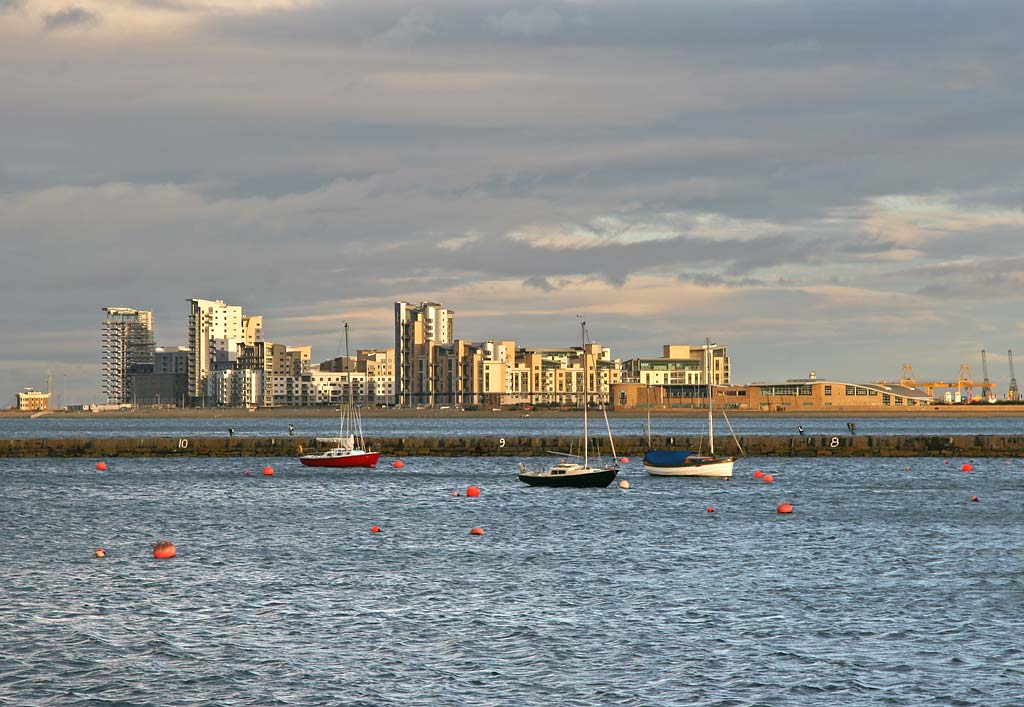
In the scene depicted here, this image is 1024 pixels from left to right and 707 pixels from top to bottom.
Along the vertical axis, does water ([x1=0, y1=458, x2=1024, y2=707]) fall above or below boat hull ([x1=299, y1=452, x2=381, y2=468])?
below

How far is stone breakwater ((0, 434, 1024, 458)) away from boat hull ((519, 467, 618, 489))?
42.0 metres

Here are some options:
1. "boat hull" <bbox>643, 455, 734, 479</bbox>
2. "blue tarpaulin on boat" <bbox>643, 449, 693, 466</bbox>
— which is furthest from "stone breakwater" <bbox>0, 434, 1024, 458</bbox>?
"boat hull" <bbox>643, 455, 734, 479</bbox>

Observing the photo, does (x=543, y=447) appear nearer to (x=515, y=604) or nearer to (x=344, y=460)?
(x=344, y=460)

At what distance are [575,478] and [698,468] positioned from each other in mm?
12596

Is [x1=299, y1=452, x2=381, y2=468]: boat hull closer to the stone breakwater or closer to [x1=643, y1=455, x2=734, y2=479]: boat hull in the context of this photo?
the stone breakwater

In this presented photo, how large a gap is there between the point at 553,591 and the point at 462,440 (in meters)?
A: 94.3

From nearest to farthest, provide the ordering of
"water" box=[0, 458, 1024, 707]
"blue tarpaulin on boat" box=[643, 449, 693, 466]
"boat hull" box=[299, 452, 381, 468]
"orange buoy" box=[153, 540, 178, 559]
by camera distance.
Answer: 1. "water" box=[0, 458, 1024, 707]
2. "orange buoy" box=[153, 540, 178, 559]
3. "blue tarpaulin on boat" box=[643, 449, 693, 466]
4. "boat hull" box=[299, 452, 381, 468]

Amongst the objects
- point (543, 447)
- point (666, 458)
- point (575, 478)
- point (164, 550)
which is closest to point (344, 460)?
point (543, 447)

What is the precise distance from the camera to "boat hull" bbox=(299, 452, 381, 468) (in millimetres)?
113125

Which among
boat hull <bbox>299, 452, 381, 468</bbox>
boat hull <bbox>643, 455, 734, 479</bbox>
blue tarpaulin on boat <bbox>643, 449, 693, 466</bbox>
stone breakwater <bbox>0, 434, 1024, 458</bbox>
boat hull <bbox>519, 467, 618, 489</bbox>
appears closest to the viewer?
boat hull <bbox>519, 467, 618, 489</bbox>

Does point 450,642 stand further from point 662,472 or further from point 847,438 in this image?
point 847,438

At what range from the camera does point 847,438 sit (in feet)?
442

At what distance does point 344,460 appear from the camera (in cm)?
11444

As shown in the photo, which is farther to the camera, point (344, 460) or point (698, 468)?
point (344, 460)
